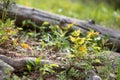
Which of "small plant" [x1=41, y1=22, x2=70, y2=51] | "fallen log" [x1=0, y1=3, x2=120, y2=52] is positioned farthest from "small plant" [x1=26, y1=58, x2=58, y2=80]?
"fallen log" [x1=0, y1=3, x2=120, y2=52]

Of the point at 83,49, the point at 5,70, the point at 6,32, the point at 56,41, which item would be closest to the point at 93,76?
the point at 83,49

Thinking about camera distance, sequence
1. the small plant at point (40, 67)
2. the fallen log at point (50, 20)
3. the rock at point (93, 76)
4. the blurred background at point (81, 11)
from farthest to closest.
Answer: the blurred background at point (81, 11) < the fallen log at point (50, 20) < the rock at point (93, 76) < the small plant at point (40, 67)

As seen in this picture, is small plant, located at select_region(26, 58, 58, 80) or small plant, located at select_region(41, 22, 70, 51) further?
small plant, located at select_region(41, 22, 70, 51)

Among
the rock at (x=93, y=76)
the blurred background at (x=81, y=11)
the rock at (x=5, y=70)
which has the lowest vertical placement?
the blurred background at (x=81, y=11)

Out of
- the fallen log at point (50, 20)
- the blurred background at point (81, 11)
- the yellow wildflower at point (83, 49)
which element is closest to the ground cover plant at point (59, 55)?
the yellow wildflower at point (83, 49)

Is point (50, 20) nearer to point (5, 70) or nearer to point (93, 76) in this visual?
point (93, 76)

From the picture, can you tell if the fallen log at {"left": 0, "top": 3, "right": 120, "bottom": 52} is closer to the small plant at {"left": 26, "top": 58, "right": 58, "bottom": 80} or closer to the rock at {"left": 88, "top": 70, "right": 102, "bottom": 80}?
the rock at {"left": 88, "top": 70, "right": 102, "bottom": 80}

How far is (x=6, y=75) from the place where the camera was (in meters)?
3.53

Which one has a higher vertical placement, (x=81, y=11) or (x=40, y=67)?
(x=40, y=67)

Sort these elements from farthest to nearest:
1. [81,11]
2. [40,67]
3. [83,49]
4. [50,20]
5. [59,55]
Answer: [81,11] → [50,20] → [59,55] → [83,49] → [40,67]

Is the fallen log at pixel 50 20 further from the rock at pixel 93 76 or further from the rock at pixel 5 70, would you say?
the rock at pixel 5 70

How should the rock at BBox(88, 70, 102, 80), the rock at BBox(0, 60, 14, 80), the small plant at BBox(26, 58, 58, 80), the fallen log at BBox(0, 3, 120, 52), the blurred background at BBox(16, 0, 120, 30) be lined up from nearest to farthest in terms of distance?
the rock at BBox(0, 60, 14, 80)
the small plant at BBox(26, 58, 58, 80)
the rock at BBox(88, 70, 102, 80)
the fallen log at BBox(0, 3, 120, 52)
the blurred background at BBox(16, 0, 120, 30)

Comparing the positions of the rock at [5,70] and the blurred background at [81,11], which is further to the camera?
the blurred background at [81,11]

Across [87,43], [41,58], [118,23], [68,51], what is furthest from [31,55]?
[118,23]
